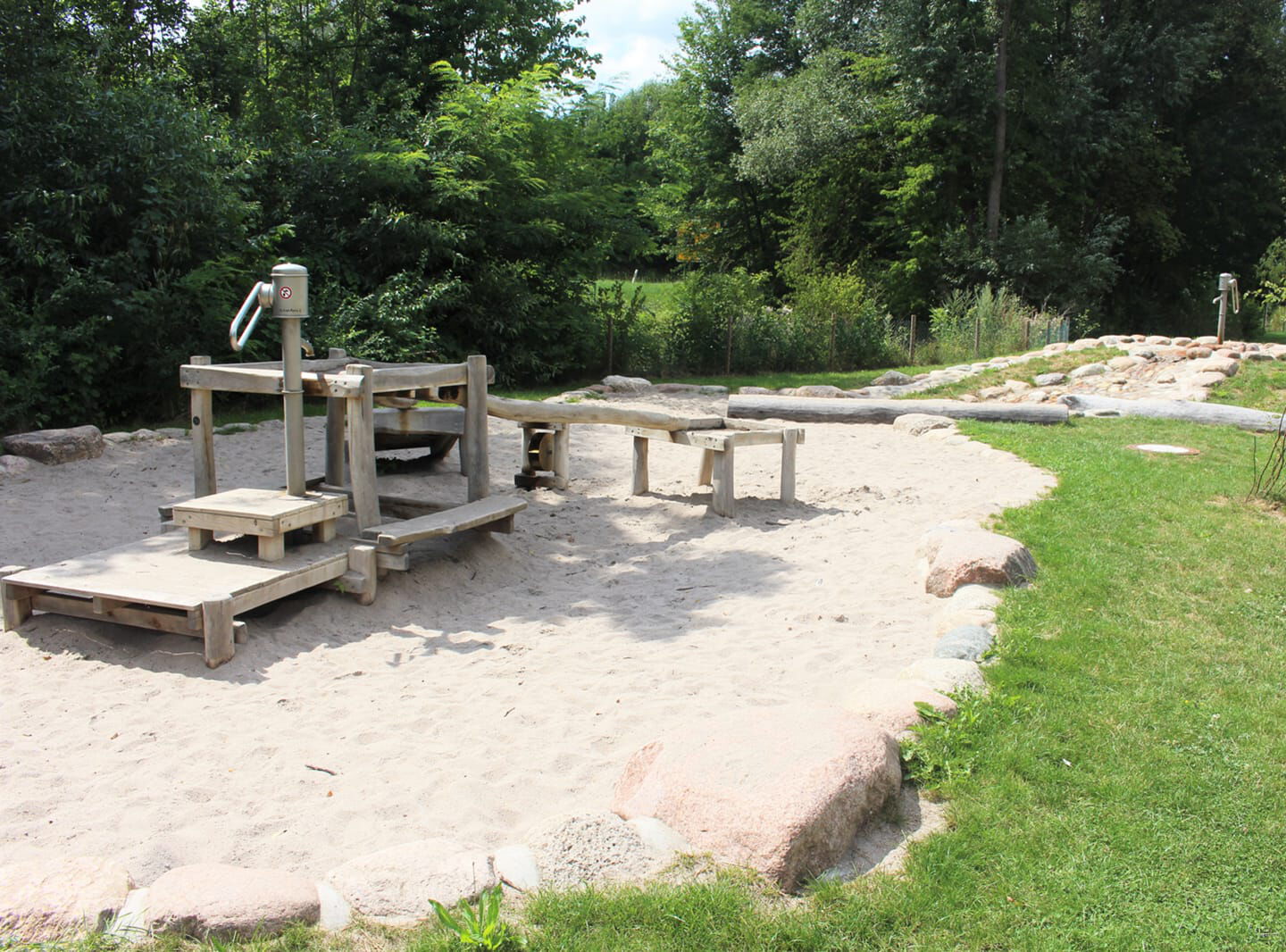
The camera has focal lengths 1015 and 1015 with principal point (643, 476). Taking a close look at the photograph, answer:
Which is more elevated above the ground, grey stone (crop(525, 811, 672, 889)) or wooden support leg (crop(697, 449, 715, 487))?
wooden support leg (crop(697, 449, 715, 487))

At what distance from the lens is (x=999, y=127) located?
1025 inches

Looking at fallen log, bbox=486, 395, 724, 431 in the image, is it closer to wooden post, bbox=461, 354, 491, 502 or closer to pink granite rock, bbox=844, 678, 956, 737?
wooden post, bbox=461, 354, 491, 502

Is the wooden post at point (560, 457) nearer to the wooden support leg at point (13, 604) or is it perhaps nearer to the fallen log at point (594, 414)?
the fallen log at point (594, 414)

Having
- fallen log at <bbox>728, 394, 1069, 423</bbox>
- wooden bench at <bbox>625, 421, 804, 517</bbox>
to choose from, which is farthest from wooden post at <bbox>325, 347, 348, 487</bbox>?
fallen log at <bbox>728, 394, 1069, 423</bbox>

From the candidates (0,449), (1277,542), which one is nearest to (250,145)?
(0,449)

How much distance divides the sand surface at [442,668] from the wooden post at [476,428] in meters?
0.43

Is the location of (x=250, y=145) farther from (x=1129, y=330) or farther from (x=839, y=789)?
(x=1129, y=330)

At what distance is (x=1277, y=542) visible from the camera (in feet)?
20.0

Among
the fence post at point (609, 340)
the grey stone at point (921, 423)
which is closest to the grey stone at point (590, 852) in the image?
the grey stone at point (921, 423)

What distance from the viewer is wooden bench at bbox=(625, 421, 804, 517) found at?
297 inches

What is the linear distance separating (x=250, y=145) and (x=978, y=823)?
1284 cm

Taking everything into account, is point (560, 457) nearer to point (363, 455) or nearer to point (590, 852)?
point (363, 455)

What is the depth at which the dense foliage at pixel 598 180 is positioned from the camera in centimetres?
1076

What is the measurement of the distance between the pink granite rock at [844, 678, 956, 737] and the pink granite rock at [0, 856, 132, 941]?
7.56ft
